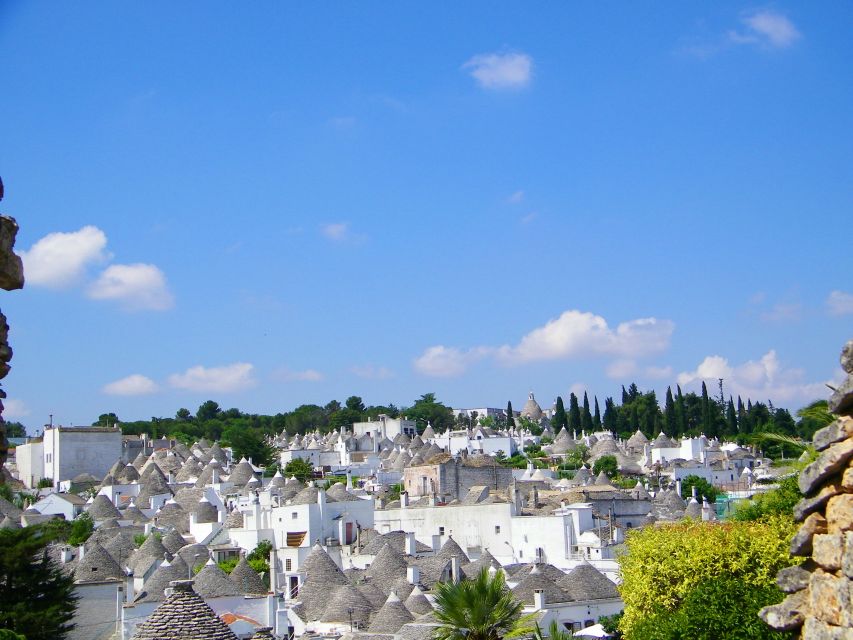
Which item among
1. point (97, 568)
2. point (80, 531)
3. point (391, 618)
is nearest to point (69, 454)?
point (80, 531)

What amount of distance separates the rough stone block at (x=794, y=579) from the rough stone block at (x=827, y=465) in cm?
51

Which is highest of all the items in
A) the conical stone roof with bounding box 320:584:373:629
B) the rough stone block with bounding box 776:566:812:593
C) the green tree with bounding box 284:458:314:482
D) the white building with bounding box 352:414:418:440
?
the white building with bounding box 352:414:418:440

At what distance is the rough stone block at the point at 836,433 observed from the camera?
22.3 feet

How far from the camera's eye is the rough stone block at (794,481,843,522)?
6.83 m

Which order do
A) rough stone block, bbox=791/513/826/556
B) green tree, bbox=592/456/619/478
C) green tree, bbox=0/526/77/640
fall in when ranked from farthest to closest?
green tree, bbox=592/456/619/478
green tree, bbox=0/526/77/640
rough stone block, bbox=791/513/826/556

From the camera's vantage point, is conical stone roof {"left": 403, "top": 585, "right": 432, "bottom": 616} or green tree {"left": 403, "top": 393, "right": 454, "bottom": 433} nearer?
conical stone roof {"left": 403, "top": 585, "right": 432, "bottom": 616}

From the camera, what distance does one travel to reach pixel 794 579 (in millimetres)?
7047

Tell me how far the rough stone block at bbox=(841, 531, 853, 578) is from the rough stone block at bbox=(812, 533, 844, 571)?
2.5 inches

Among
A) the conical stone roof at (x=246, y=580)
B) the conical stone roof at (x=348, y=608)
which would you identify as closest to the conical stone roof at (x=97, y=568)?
the conical stone roof at (x=246, y=580)

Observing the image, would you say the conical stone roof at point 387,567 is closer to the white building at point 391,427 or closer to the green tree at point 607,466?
the green tree at point 607,466

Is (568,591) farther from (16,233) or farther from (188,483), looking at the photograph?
(188,483)

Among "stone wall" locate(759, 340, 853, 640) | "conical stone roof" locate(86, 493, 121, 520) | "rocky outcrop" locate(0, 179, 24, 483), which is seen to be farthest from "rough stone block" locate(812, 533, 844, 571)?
"conical stone roof" locate(86, 493, 121, 520)

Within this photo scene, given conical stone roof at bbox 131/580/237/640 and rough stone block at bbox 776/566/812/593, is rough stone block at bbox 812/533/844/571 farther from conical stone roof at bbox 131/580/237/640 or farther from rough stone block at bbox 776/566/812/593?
conical stone roof at bbox 131/580/237/640

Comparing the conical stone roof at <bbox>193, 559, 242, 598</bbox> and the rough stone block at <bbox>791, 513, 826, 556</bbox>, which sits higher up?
the rough stone block at <bbox>791, 513, 826, 556</bbox>
